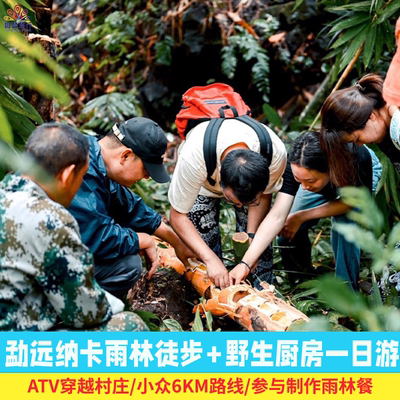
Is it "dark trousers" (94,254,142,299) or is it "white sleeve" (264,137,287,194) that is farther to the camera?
"white sleeve" (264,137,287,194)

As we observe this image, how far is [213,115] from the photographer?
10.2ft

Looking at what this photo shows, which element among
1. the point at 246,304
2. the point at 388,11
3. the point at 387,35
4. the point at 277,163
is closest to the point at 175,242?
the point at 246,304

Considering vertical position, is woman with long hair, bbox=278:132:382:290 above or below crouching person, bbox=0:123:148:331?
below

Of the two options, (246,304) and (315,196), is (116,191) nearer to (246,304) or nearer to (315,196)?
(246,304)

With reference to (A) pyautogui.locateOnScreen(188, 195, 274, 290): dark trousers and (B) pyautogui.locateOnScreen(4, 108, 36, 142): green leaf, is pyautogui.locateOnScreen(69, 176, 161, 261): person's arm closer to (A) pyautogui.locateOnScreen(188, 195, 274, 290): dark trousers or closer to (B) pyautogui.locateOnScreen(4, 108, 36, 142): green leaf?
(B) pyautogui.locateOnScreen(4, 108, 36, 142): green leaf

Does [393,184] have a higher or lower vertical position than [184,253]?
lower

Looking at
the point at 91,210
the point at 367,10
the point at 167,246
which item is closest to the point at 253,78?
the point at 367,10

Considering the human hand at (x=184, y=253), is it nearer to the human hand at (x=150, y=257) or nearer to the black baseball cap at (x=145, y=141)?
the human hand at (x=150, y=257)

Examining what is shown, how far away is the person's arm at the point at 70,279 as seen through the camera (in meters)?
1.85

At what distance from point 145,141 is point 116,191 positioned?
409 mm

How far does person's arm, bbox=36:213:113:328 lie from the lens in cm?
185

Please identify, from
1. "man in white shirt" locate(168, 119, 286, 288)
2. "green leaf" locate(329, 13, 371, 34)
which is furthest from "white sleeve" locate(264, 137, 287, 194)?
"green leaf" locate(329, 13, 371, 34)

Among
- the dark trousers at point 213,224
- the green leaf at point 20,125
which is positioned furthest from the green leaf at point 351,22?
the green leaf at point 20,125

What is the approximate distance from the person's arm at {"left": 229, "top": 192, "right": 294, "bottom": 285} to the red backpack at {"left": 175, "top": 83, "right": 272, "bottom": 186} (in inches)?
13.7
